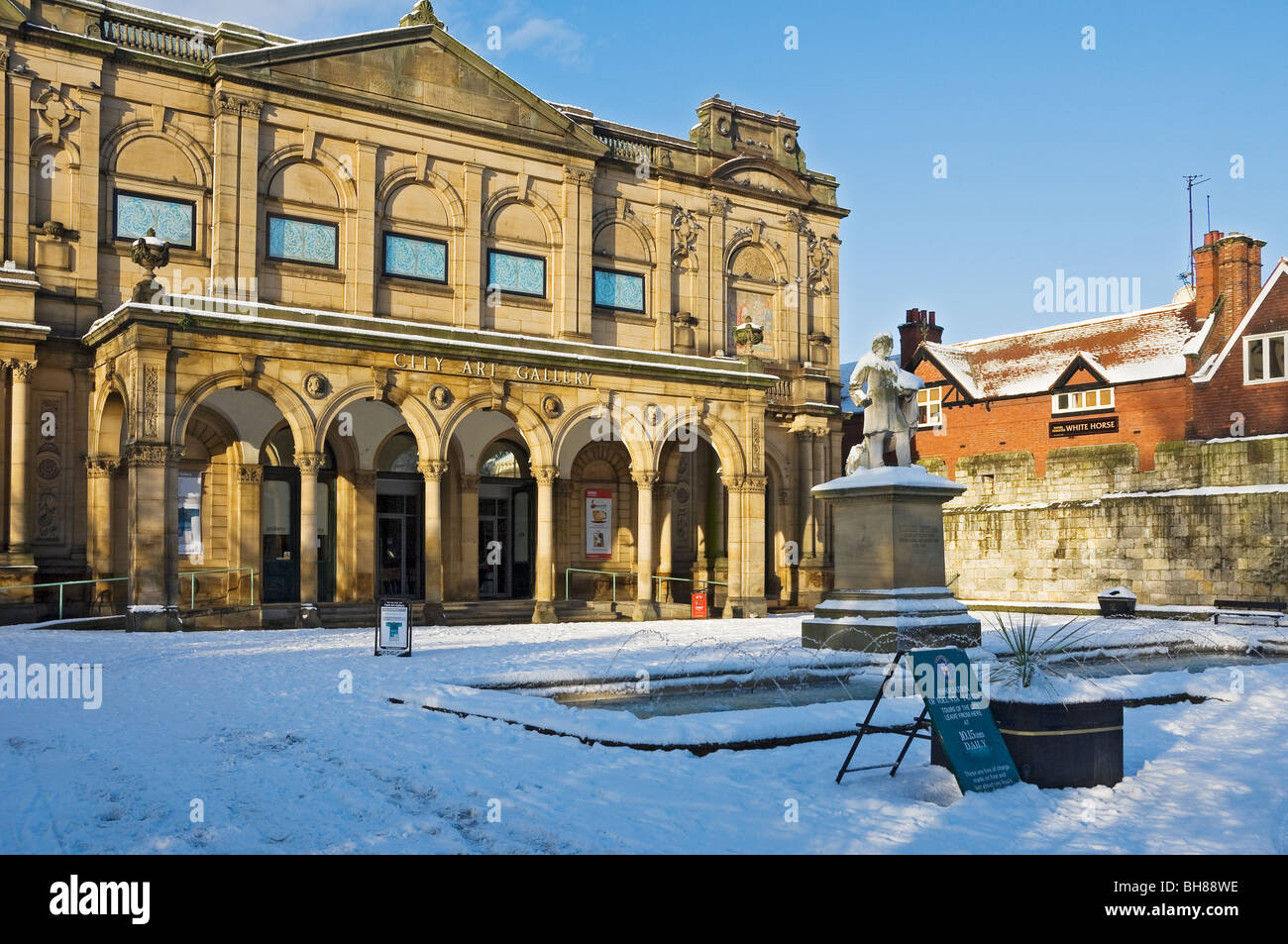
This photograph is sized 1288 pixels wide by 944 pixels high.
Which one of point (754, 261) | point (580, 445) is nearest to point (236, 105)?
point (580, 445)

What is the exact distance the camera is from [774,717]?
37.7 feet

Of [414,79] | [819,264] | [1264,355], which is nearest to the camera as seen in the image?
[414,79]

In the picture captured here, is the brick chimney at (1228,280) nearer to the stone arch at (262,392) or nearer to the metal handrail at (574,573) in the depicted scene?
the metal handrail at (574,573)

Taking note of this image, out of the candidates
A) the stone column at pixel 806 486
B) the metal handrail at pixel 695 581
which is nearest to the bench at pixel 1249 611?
the stone column at pixel 806 486

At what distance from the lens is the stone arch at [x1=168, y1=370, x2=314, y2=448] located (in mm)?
23797

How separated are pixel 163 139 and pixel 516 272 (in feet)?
33.4

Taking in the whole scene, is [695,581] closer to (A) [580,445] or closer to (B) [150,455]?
(A) [580,445]

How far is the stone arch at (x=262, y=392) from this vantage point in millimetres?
23797

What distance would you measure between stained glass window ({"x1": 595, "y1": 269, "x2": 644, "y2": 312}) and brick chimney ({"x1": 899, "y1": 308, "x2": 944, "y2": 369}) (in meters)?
20.1

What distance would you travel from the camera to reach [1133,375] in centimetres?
4194

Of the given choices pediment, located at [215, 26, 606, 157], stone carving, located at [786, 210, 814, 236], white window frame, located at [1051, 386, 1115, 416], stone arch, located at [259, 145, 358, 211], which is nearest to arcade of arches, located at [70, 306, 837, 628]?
stone arch, located at [259, 145, 358, 211]

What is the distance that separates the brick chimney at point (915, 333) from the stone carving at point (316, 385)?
108 ft

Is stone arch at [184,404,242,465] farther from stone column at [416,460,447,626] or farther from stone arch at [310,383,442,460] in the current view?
stone column at [416,460,447,626]
